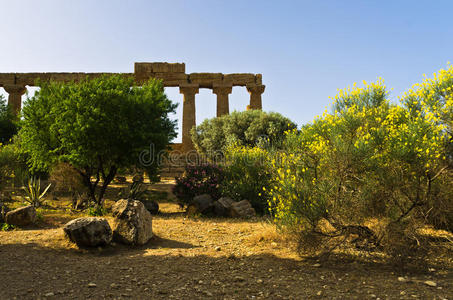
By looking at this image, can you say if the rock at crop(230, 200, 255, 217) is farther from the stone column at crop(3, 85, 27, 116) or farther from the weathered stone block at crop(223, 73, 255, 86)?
the stone column at crop(3, 85, 27, 116)

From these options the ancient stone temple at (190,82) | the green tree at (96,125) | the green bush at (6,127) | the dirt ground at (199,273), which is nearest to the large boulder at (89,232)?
the dirt ground at (199,273)

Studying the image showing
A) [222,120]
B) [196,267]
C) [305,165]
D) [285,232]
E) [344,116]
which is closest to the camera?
[196,267]

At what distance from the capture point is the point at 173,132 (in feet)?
46.1

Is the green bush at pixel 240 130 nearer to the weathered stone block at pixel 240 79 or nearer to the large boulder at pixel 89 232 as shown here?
the weathered stone block at pixel 240 79

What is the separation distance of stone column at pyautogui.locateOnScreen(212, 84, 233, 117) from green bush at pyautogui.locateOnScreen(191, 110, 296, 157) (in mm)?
1731

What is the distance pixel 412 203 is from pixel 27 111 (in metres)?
13.6

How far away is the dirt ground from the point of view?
489cm

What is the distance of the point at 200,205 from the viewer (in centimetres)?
1212

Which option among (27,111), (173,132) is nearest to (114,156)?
(173,132)

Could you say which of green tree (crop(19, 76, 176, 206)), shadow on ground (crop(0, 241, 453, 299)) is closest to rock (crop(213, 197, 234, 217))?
green tree (crop(19, 76, 176, 206))

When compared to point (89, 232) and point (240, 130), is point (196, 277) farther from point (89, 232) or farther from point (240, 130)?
point (240, 130)

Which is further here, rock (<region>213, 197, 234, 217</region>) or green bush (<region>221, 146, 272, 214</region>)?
green bush (<region>221, 146, 272, 214</region>)

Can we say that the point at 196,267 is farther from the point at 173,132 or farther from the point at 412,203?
the point at 173,132

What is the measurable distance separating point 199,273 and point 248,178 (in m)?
7.74
